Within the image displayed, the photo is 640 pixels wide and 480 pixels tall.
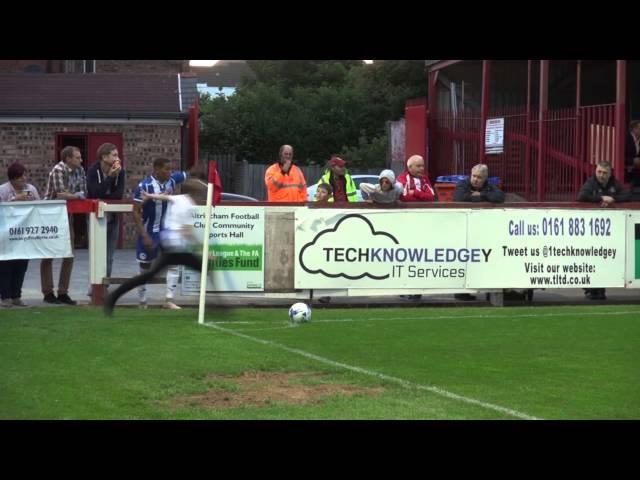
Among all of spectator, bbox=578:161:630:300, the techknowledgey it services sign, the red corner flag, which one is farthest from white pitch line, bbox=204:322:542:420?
spectator, bbox=578:161:630:300

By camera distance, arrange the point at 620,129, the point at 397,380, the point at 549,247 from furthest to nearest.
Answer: the point at 620,129 → the point at 549,247 → the point at 397,380

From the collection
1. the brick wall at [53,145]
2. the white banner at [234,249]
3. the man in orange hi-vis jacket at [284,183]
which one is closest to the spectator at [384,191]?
the man in orange hi-vis jacket at [284,183]

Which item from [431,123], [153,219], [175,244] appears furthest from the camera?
[431,123]

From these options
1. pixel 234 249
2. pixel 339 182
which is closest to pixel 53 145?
pixel 339 182

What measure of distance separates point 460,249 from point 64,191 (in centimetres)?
566

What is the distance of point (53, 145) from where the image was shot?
97.3 feet

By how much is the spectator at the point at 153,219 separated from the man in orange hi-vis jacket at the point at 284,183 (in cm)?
195

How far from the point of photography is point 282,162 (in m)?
18.0

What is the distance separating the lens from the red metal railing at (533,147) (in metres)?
22.7

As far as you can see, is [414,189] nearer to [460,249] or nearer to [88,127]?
[460,249]

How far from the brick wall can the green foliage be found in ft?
63.6

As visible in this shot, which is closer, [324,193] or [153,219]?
[153,219]

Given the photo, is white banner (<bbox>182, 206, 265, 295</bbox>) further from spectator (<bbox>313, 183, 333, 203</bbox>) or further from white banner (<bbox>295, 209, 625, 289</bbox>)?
spectator (<bbox>313, 183, 333, 203</bbox>)

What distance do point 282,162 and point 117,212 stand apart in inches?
113
